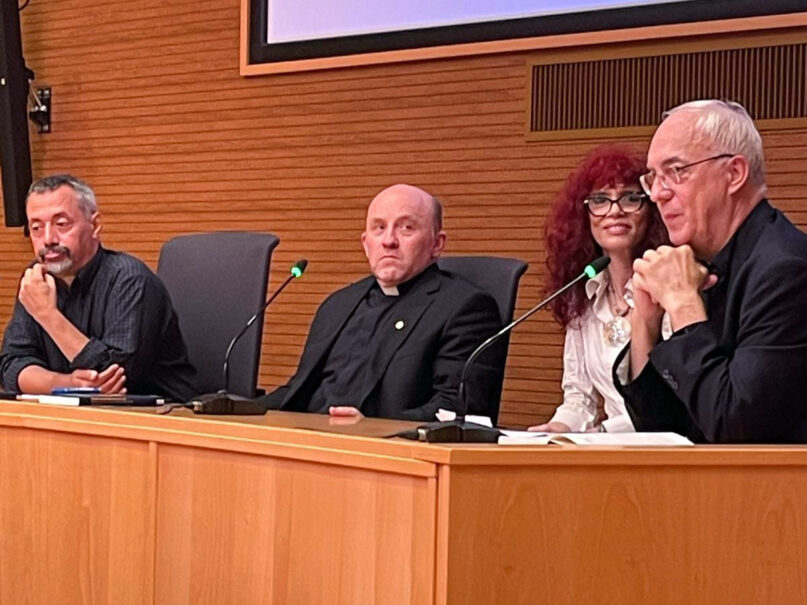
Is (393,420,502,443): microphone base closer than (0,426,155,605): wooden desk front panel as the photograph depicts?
Yes

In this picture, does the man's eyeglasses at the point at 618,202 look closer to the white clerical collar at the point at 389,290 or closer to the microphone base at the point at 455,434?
the white clerical collar at the point at 389,290

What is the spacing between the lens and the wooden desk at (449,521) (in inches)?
75.0

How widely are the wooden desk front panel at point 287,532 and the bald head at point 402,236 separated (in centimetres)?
134

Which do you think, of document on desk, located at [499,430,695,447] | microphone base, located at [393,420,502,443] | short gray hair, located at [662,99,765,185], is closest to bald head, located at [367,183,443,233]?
short gray hair, located at [662,99,765,185]

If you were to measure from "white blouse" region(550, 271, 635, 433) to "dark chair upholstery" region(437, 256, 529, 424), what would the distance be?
0.18 m

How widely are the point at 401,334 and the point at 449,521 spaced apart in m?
1.77

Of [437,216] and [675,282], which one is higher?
[437,216]

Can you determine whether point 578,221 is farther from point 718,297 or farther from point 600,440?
point 600,440

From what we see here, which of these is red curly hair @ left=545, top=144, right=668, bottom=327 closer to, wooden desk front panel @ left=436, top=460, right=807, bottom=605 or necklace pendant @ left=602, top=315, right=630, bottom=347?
necklace pendant @ left=602, top=315, right=630, bottom=347

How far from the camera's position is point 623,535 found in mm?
1930

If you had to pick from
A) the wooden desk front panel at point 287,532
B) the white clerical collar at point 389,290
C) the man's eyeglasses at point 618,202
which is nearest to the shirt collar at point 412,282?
the white clerical collar at point 389,290

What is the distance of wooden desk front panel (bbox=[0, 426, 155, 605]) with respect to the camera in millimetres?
2543

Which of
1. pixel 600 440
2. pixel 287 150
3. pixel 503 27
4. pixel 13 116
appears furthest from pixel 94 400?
pixel 13 116

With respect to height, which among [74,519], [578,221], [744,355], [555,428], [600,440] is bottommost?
[74,519]
